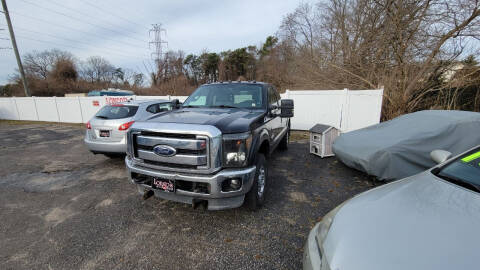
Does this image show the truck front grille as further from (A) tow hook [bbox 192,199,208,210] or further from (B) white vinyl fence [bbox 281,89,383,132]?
(B) white vinyl fence [bbox 281,89,383,132]

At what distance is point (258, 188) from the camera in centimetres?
296

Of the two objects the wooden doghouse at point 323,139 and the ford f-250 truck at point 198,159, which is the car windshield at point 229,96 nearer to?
the ford f-250 truck at point 198,159

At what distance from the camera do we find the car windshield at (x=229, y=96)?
3604 millimetres

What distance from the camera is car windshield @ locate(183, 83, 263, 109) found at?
3604 mm

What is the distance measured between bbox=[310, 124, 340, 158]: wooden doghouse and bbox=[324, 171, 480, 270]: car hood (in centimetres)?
360

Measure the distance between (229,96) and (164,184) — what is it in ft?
6.64

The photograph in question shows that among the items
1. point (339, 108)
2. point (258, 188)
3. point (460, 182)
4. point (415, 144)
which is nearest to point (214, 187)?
point (258, 188)

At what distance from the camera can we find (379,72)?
9.80 m

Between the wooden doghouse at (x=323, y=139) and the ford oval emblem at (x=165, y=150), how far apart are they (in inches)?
160

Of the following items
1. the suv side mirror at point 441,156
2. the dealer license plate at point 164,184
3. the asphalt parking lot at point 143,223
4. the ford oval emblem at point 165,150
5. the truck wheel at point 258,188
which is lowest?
the asphalt parking lot at point 143,223

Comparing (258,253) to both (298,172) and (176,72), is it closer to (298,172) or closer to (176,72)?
(298,172)

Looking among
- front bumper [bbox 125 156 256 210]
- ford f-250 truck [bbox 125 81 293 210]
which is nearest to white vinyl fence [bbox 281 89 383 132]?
ford f-250 truck [bbox 125 81 293 210]

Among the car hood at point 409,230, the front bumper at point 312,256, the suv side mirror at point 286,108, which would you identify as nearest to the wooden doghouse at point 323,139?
the suv side mirror at point 286,108

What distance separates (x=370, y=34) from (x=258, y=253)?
41.5ft
